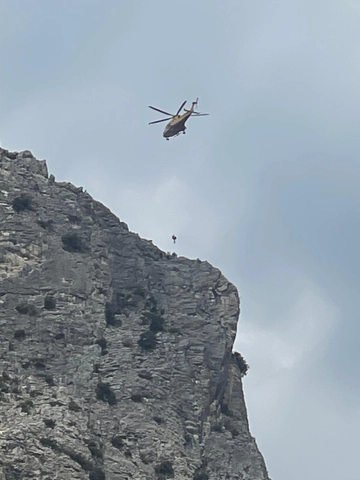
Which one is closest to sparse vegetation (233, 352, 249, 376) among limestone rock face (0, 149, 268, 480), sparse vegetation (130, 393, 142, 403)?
limestone rock face (0, 149, 268, 480)

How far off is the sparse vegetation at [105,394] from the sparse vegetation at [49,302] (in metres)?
8.26

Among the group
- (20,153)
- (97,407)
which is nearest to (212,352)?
(97,407)

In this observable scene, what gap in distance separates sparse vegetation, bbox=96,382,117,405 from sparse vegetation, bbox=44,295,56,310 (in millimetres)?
8259

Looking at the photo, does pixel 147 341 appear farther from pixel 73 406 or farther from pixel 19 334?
pixel 73 406

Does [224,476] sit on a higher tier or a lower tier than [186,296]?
lower

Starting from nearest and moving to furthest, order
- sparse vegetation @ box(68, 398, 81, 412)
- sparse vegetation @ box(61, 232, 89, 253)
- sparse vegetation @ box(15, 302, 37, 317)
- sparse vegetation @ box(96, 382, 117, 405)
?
sparse vegetation @ box(68, 398, 81, 412) → sparse vegetation @ box(96, 382, 117, 405) → sparse vegetation @ box(15, 302, 37, 317) → sparse vegetation @ box(61, 232, 89, 253)

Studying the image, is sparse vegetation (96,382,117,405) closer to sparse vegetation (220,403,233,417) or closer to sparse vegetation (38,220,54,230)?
sparse vegetation (220,403,233,417)

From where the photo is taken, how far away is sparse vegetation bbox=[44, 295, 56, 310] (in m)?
108

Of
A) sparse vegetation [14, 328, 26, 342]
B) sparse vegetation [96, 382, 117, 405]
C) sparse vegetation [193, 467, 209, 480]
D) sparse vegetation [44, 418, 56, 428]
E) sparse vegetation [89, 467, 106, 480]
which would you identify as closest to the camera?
sparse vegetation [89, 467, 106, 480]

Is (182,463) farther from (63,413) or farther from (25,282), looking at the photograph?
(25,282)

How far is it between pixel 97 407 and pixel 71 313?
10088 mm

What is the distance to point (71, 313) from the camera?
107562 millimetres

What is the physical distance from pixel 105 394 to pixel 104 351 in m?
5.20

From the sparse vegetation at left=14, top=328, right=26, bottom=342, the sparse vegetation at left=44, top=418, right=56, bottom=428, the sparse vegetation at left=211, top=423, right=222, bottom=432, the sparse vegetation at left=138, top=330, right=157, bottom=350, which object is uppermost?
the sparse vegetation at left=138, top=330, right=157, bottom=350
